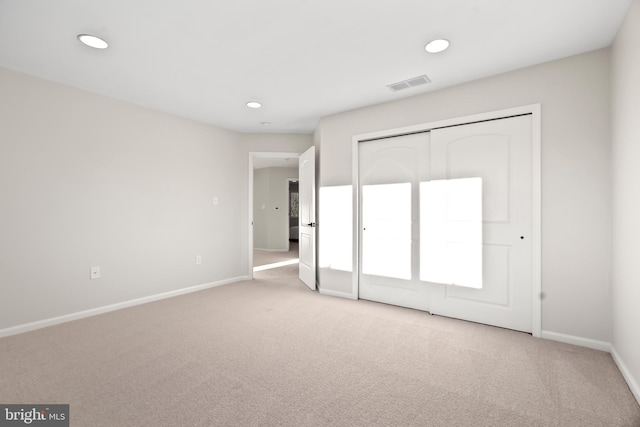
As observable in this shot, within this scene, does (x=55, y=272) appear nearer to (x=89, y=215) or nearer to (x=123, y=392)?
(x=89, y=215)

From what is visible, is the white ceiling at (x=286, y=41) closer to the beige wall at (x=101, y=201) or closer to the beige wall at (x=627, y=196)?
the beige wall at (x=627, y=196)

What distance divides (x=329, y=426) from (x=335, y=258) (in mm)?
2591

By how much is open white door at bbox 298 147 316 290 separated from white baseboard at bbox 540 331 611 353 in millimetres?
2696

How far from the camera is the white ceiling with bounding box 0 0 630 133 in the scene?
6.48ft

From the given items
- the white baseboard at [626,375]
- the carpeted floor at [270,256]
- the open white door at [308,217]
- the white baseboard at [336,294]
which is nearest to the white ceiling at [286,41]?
the open white door at [308,217]

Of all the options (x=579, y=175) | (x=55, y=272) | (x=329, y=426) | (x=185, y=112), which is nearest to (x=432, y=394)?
(x=329, y=426)

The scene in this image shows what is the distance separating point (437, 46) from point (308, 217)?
2.84 metres

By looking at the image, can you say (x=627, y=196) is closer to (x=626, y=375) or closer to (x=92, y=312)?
(x=626, y=375)

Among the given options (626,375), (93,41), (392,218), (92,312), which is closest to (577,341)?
(626,375)

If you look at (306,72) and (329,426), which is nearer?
(329,426)

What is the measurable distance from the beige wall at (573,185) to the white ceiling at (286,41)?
19cm

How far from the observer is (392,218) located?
3637 millimetres

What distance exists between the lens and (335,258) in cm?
409

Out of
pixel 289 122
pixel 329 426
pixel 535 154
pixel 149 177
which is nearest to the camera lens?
pixel 329 426
